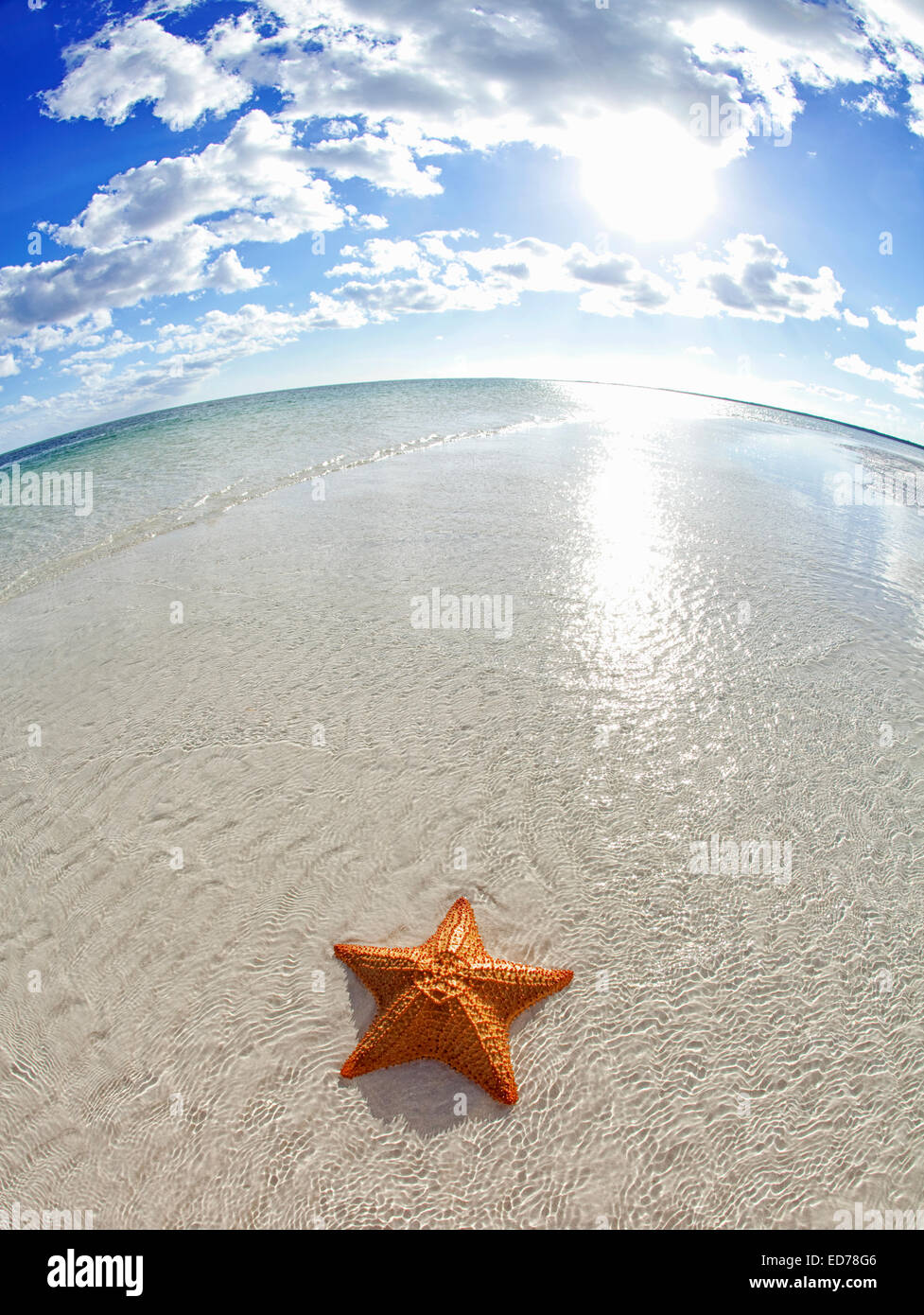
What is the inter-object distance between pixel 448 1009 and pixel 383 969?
0.52 metres

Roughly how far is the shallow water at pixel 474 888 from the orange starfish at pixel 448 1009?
8.5 inches

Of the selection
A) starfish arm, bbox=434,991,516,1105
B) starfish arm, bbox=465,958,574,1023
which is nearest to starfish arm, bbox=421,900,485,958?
starfish arm, bbox=465,958,574,1023

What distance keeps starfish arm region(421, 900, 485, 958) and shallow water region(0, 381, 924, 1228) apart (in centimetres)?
36

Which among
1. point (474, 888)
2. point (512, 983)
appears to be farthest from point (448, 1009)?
point (474, 888)

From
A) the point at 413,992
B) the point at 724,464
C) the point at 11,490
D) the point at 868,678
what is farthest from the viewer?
the point at 11,490

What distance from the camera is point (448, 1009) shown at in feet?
12.1

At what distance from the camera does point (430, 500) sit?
14.8 metres

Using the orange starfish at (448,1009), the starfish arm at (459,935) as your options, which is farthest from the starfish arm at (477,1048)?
the starfish arm at (459,935)

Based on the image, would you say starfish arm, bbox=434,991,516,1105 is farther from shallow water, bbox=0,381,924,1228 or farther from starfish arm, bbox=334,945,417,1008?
starfish arm, bbox=334,945,417,1008

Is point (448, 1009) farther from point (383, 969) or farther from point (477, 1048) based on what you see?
point (383, 969)

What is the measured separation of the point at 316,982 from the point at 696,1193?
103 inches

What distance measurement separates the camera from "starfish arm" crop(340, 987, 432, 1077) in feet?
12.1
